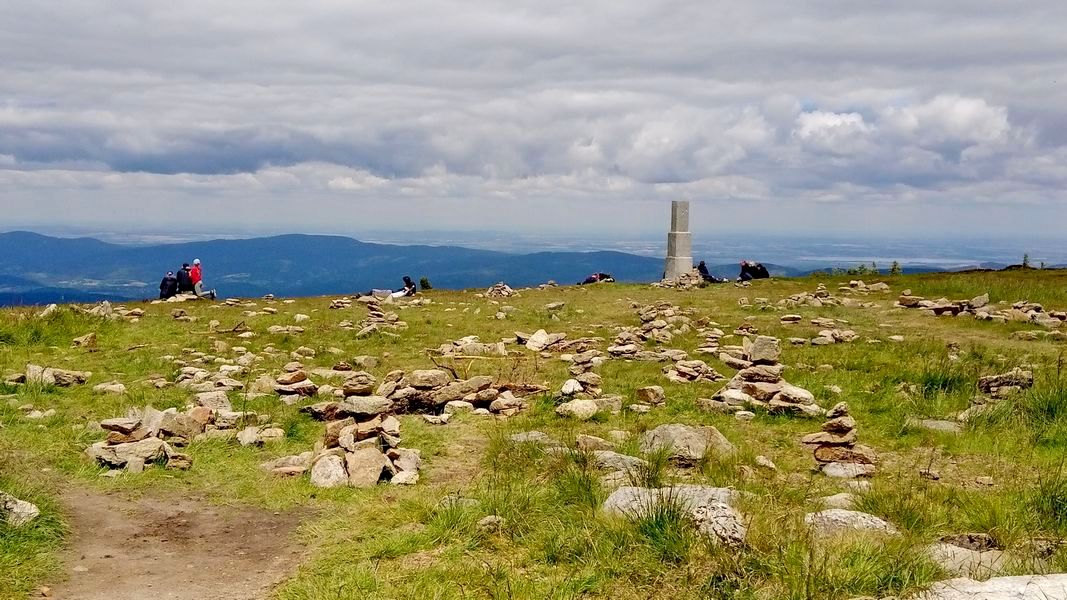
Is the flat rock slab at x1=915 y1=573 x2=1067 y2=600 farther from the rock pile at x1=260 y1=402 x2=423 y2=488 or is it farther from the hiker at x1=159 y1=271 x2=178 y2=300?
the hiker at x1=159 y1=271 x2=178 y2=300

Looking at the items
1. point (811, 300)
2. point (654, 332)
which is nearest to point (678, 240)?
point (811, 300)

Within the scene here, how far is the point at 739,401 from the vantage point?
12.1m

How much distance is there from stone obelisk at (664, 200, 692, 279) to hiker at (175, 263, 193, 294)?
2170 cm

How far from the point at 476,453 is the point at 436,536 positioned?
3.08 m

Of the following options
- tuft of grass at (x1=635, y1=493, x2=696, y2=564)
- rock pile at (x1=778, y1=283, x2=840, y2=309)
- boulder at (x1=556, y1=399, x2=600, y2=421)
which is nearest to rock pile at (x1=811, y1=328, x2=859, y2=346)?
rock pile at (x1=778, y1=283, x2=840, y2=309)

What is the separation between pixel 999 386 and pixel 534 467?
8.19m

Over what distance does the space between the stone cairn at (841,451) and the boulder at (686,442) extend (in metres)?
1.14

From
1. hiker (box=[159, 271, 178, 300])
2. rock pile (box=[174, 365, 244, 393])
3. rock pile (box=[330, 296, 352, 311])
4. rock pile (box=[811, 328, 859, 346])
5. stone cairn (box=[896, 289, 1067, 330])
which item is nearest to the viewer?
rock pile (box=[174, 365, 244, 393])

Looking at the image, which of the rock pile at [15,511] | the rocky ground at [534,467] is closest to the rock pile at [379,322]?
the rocky ground at [534,467]

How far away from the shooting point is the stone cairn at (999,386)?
11.5 metres

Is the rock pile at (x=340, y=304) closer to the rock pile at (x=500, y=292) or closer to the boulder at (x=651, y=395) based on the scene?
the rock pile at (x=500, y=292)

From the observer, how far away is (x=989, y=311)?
2209 centimetres

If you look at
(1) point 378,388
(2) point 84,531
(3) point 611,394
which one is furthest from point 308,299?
(2) point 84,531

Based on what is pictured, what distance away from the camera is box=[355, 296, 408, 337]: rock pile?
20.1m
